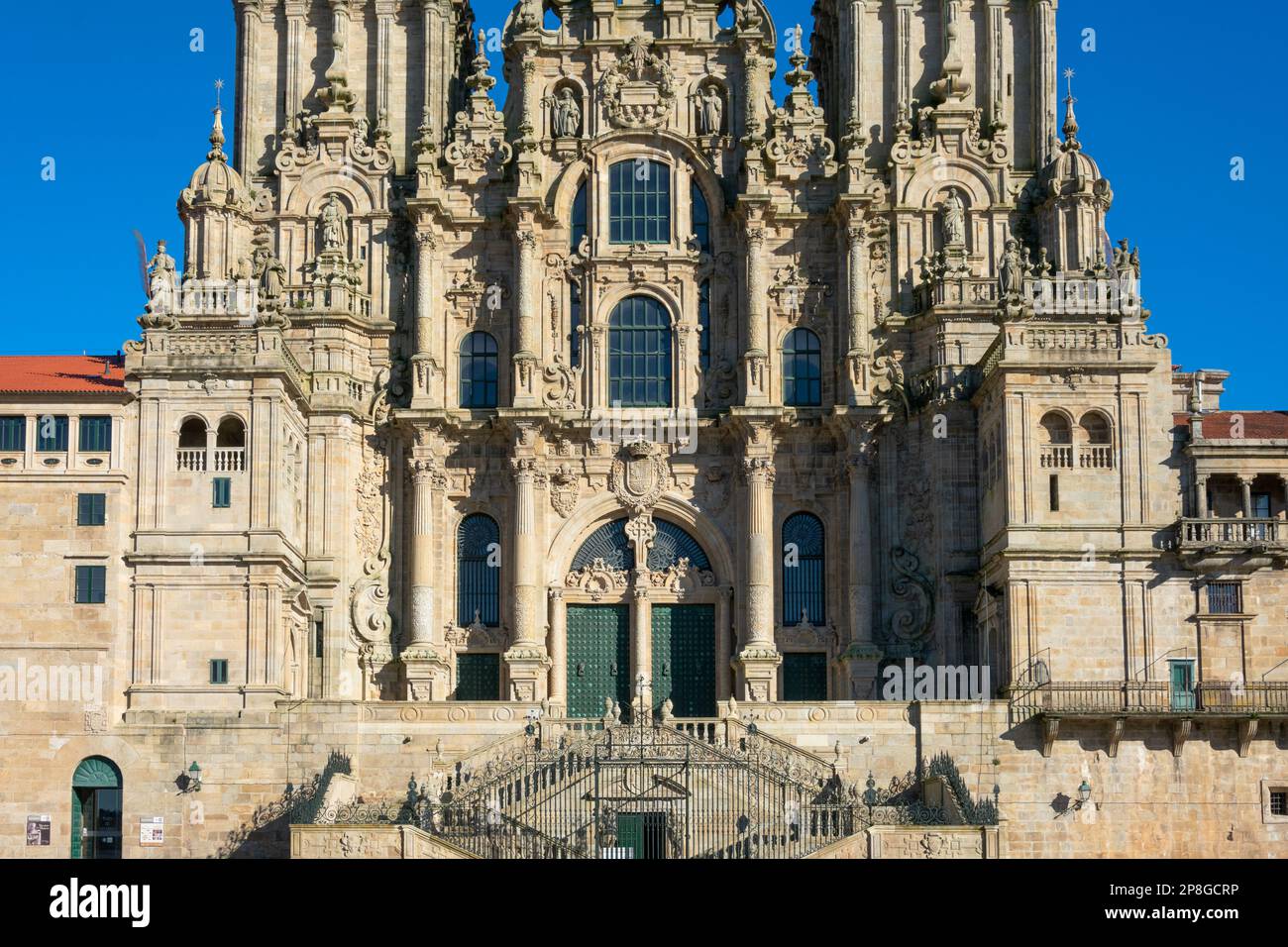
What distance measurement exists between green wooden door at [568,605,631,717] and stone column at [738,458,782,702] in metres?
3.48

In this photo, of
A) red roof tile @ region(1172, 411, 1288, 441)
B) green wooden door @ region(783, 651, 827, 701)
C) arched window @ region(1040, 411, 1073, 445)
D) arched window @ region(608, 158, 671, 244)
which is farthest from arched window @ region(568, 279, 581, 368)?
red roof tile @ region(1172, 411, 1288, 441)

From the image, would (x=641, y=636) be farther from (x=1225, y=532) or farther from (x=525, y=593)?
(x=1225, y=532)

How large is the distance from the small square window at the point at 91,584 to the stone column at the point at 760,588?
16.3 metres

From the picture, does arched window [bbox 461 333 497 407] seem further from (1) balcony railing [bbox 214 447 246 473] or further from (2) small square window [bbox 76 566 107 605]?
(2) small square window [bbox 76 566 107 605]

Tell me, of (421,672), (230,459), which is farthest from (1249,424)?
(230,459)

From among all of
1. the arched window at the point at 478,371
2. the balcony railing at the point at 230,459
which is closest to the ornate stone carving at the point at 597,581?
the arched window at the point at 478,371

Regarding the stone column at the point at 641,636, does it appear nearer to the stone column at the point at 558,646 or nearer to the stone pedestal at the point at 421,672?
the stone column at the point at 558,646

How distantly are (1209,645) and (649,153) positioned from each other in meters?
20.4

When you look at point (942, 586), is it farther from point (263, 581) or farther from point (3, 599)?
point (3, 599)

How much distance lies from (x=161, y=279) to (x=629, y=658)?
15.9 meters

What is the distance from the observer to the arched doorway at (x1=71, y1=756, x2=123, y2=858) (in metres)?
50.6

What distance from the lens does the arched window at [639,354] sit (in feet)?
195

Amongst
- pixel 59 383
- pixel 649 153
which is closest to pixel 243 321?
pixel 59 383
